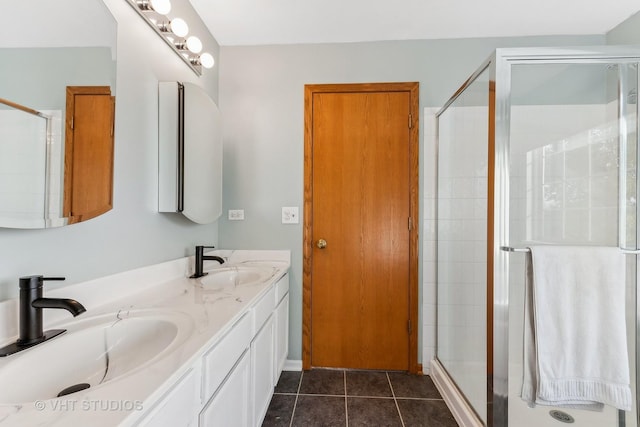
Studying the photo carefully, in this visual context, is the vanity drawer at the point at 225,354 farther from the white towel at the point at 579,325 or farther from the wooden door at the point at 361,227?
the white towel at the point at 579,325

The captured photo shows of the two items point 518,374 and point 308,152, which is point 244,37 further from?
point 518,374

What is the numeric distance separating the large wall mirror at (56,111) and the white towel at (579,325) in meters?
1.76

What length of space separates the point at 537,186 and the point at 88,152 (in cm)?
194

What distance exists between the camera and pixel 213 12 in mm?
1741

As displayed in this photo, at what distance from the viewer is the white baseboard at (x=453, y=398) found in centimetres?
143

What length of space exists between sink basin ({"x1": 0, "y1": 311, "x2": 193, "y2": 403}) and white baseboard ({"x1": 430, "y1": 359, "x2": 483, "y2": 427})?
1.52 meters

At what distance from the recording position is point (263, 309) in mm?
1378

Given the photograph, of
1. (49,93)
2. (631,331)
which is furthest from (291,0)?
(631,331)

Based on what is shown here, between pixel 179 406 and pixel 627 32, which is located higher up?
pixel 627 32

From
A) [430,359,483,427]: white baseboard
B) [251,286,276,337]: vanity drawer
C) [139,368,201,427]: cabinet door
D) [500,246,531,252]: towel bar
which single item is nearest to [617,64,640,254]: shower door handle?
[500,246,531,252]: towel bar

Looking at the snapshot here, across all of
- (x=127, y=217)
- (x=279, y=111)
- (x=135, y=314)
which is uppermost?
(x=279, y=111)

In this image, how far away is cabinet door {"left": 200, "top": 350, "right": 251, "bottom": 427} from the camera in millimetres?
843

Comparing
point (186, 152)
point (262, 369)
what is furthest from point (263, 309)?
point (186, 152)

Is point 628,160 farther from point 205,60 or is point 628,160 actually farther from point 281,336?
point 205,60
